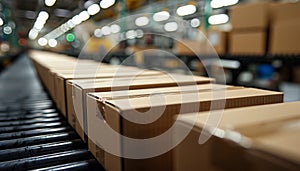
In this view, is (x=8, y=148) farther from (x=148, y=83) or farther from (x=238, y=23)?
(x=238, y=23)

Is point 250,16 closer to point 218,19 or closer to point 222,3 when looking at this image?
point 222,3

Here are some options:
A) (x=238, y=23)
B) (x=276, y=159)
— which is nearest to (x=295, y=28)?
(x=238, y=23)

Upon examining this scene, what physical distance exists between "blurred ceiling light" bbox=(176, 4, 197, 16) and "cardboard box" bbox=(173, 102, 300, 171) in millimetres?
6949

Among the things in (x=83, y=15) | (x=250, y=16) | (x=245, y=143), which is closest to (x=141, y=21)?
(x=83, y=15)

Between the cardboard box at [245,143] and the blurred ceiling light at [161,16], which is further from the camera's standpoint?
the blurred ceiling light at [161,16]

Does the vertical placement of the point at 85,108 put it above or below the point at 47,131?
above

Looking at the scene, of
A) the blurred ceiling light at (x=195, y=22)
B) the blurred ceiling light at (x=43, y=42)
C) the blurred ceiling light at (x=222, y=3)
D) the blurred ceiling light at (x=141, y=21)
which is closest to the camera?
the blurred ceiling light at (x=222, y=3)

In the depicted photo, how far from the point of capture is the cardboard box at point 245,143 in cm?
35

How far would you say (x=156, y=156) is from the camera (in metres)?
0.66

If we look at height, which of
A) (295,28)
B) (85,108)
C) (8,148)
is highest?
(295,28)

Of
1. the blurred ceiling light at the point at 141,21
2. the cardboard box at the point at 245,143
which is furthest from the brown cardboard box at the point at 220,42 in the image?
the blurred ceiling light at the point at 141,21

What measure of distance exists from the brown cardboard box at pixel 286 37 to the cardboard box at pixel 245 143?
6.81 feet

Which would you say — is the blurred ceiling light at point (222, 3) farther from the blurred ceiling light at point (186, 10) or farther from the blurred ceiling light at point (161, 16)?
the blurred ceiling light at point (161, 16)

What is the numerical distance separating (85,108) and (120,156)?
0.32 meters
